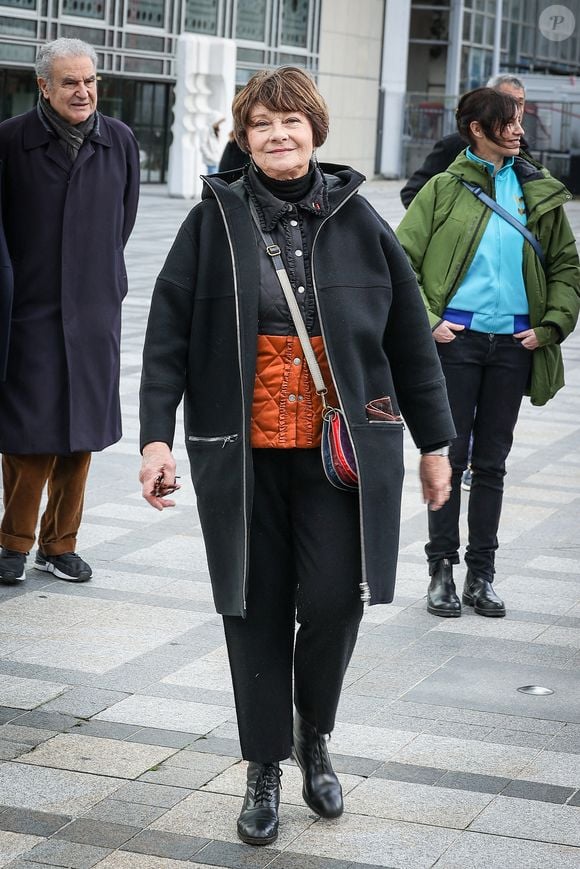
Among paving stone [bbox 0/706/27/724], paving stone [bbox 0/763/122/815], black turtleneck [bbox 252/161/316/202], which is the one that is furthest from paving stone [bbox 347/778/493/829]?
black turtleneck [bbox 252/161/316/202]

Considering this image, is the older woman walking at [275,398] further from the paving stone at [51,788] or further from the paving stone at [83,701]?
the paving stone at [83,701]

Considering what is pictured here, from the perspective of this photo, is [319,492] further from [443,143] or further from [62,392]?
[443,143]

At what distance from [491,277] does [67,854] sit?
2974 mm

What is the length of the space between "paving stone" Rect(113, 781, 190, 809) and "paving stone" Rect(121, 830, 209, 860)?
0.61 feet

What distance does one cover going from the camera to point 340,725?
14.9ft

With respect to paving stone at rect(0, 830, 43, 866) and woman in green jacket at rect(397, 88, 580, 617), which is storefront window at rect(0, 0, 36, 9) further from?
paving stone at rect(0, 830, 43, 866)

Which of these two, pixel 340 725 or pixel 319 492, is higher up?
pixel 319 492

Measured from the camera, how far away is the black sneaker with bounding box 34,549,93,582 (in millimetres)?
6113

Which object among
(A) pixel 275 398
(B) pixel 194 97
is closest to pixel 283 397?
(A) pixel 275 398

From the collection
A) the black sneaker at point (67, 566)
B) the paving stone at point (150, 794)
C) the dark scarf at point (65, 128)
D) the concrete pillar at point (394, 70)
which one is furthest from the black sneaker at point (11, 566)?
the concrete pillar at point (394, 70)

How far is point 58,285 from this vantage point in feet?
19.5

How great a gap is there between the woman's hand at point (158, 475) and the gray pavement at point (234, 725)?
2.75 ft

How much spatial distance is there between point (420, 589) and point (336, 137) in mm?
42419

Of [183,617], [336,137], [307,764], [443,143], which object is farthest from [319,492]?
[336,137]
